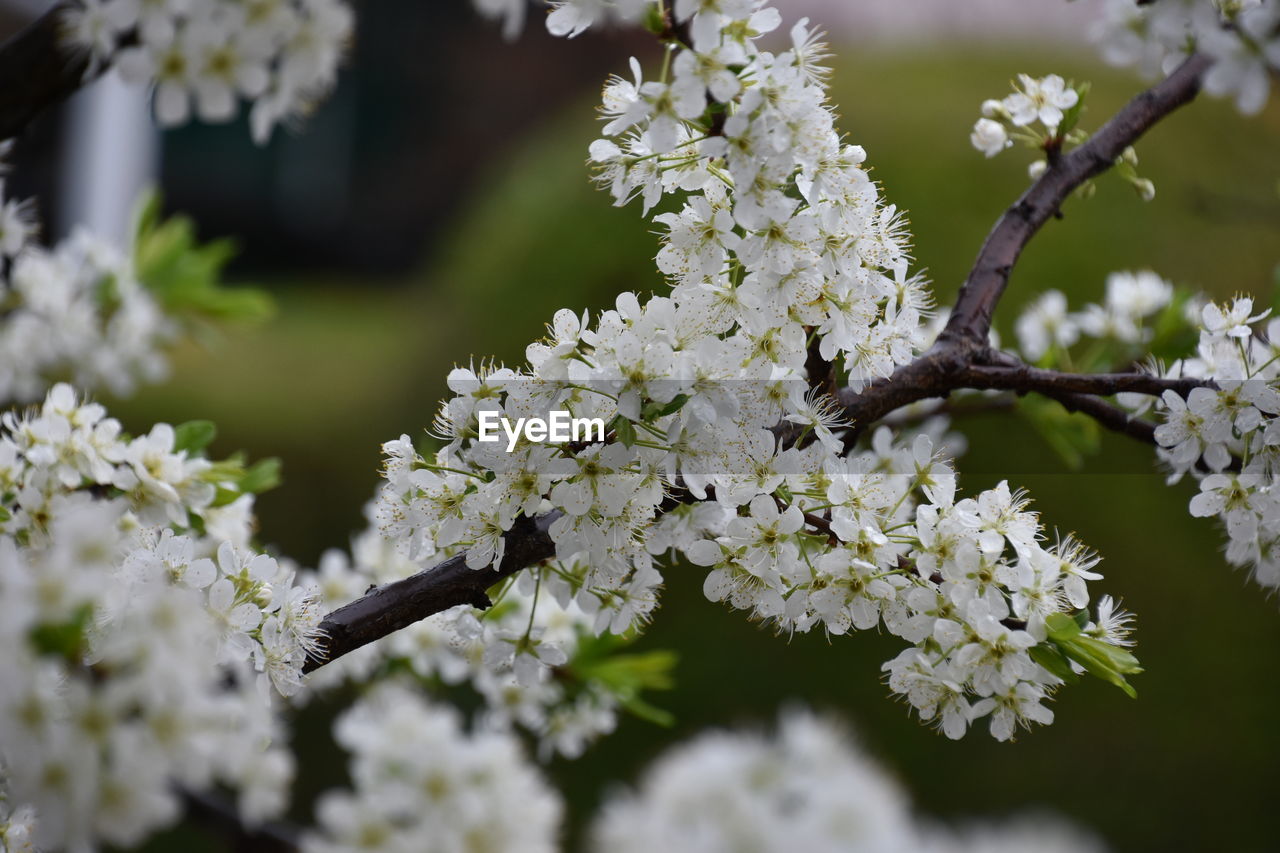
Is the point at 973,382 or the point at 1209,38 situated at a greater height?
the point at 1209,38

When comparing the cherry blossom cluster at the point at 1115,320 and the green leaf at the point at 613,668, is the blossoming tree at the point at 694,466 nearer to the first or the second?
the green leaf at the point at 613,668

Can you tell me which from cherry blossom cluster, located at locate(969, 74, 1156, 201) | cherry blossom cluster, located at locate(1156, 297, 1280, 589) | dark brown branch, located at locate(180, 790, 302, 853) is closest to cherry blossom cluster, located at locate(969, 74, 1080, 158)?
cherry blossom cluster, located at locate(969, 74, 1156, 201)

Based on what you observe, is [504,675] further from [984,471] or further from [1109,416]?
[984,471]

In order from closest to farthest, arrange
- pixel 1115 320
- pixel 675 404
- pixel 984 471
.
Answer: pixel 675 404 < pixel 1115 320 < pixel 984 471

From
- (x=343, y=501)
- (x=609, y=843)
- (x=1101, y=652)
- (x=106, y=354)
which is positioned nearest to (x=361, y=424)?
(x=343, y=501)

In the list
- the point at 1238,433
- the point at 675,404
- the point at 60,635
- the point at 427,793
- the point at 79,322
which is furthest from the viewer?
the point at 79,322

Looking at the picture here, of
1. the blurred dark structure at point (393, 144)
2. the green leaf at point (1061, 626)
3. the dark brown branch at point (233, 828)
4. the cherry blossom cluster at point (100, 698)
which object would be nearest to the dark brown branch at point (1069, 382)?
the green leaf at point (1061, 626)

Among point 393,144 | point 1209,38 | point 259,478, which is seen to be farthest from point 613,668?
point 393,144

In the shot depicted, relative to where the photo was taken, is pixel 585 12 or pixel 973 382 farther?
pixel 973 382

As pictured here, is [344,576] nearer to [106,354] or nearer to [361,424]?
[106,354]
